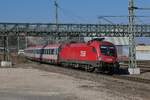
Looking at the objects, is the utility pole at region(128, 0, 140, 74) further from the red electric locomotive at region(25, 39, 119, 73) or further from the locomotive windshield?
the locomotive windshield

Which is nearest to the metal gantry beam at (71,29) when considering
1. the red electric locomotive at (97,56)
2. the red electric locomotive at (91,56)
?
the red electric locomotive at (91,56)

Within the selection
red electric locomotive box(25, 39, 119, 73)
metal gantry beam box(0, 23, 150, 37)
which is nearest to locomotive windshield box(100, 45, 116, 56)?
red electric locomotive box(25, 39, 119, 73)

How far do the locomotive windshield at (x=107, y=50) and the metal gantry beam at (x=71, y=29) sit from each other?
2295 inches

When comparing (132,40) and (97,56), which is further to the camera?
(132,40)

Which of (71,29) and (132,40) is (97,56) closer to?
(132,40)

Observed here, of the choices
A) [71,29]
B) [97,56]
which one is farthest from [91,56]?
[71,29]

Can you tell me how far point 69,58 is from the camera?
2037 inches

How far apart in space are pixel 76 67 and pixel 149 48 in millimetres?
82273

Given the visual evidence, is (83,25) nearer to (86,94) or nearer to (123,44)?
(123,44)

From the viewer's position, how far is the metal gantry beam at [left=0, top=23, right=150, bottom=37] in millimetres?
101312

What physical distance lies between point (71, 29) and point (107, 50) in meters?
67.1

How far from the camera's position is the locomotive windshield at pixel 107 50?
41062 millimetres

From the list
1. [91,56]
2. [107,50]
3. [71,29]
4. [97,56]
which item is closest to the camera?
[97,56]

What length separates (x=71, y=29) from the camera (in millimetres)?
108188
